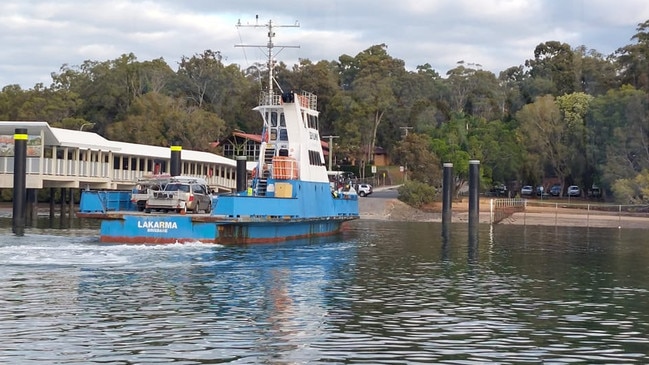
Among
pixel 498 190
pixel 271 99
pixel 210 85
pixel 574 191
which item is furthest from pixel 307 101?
pixel 210 85

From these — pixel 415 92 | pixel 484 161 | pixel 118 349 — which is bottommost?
pixel 118 349

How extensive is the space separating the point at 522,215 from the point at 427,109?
48.9 m

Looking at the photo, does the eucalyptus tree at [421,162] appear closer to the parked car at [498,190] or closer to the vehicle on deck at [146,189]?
the parked car at [498,190]

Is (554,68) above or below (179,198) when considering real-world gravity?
above

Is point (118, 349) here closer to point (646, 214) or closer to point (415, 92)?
point (646, 214)

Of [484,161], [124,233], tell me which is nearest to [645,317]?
[124,233]

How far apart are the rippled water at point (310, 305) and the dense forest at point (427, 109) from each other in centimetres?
5322

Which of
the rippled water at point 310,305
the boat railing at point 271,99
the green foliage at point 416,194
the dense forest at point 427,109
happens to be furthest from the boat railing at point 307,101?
the dense forest at point 427,109

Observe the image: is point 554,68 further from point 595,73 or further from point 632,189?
point 632,189

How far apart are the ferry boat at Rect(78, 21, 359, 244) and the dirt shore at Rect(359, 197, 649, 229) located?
23.4m

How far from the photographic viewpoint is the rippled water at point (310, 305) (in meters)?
19.5

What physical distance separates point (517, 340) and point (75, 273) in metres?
15.4

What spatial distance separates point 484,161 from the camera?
10506cm

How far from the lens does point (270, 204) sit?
45.0 meters
